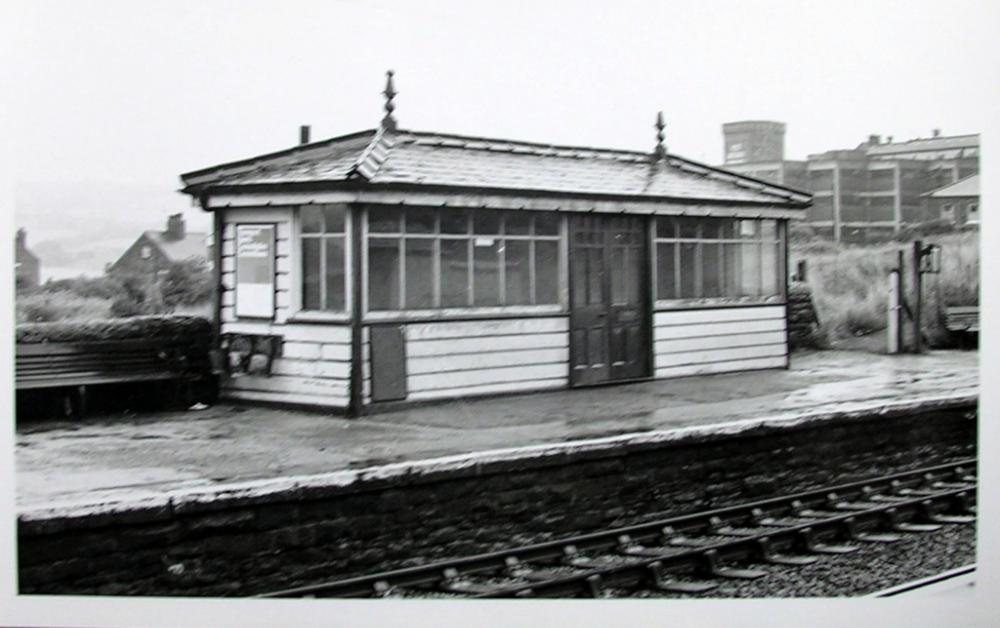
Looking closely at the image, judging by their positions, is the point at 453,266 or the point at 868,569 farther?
the point at 453,266

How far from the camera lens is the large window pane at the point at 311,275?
3.95m

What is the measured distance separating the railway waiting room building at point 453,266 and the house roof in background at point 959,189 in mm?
504

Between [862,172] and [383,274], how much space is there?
190 cm

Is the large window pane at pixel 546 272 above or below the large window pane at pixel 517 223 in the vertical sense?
below

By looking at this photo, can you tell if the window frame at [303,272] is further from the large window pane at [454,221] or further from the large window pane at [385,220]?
the large window pane at [454,221]

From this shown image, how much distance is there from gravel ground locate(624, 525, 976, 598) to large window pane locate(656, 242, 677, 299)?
1.19 m

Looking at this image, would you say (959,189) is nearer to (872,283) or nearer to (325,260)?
(872,283)

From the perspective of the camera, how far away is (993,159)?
3898mm

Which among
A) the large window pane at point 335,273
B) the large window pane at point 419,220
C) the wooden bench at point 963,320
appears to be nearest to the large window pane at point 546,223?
the large window pane at point 419,220

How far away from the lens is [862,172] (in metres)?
4.05

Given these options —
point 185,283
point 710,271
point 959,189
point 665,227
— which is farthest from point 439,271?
point 959,189

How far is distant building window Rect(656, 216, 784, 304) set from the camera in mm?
4297

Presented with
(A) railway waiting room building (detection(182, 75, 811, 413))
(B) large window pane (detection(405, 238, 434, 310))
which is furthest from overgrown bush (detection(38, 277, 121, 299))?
Result: (B) large window pane (detection(405, 238, 434, 310))

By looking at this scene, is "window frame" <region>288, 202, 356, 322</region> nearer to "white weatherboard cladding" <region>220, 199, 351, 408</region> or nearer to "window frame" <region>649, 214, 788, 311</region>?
"white weatherboard cladding" <region>220, 199, 351, 408</region>
